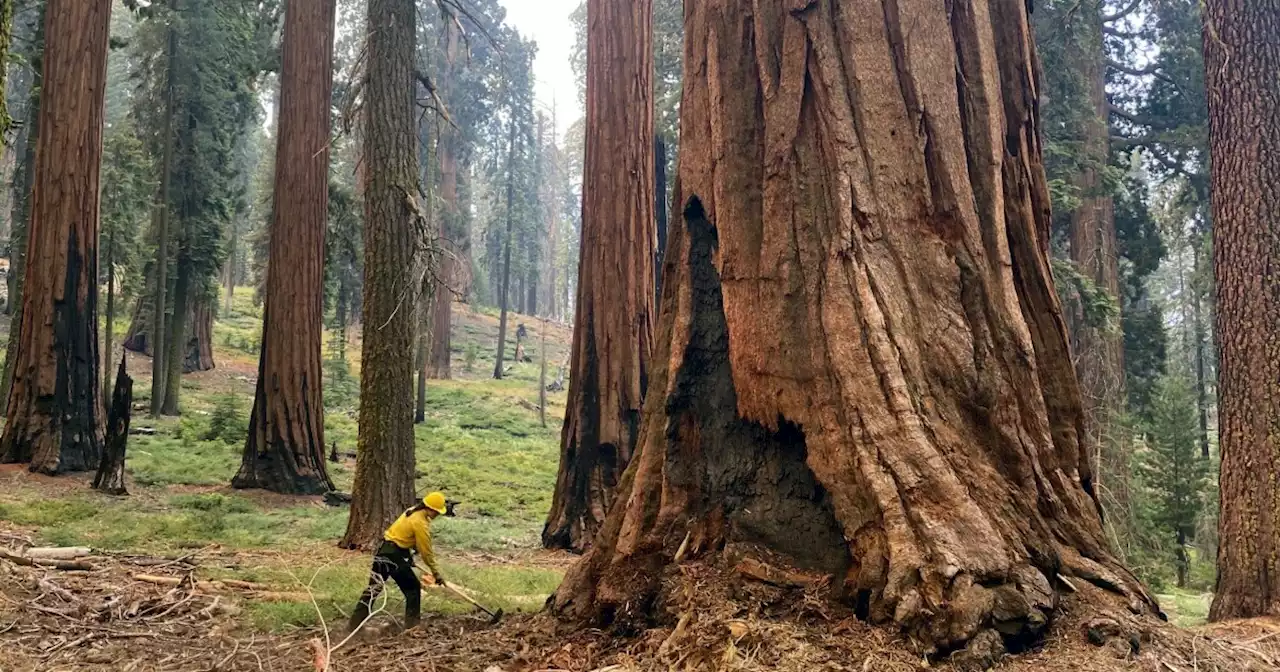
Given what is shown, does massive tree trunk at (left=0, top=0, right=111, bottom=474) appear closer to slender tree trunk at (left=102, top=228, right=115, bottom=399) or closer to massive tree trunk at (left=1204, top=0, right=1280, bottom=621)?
slender tree trunk at (left=102, top=228, right=115, bottom=399)

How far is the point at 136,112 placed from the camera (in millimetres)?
20625

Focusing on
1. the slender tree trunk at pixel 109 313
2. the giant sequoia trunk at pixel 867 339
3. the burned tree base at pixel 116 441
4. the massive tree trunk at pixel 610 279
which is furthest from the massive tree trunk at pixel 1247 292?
the slender tree trunk at pixel 109 313

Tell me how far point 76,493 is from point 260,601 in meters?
6.03

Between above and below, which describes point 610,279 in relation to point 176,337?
above

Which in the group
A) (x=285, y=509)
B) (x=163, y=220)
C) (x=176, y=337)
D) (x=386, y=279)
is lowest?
(x=285, y=509)

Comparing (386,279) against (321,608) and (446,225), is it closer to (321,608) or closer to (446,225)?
(321,608)

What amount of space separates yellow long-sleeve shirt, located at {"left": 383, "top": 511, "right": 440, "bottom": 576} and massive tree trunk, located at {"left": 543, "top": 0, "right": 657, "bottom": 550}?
4380 millimetres

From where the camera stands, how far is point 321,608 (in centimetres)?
590

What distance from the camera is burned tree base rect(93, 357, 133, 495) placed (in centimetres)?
1062

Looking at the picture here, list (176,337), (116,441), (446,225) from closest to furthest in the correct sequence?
(116,441), (176,337), (446,225)

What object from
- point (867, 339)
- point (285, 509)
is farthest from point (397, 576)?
point (285, 509)

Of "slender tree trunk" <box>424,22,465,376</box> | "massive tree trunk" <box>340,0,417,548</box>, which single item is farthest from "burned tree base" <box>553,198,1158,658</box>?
"slender tree trunk" <box>424,22,465,376</box>

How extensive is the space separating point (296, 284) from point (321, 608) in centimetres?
791

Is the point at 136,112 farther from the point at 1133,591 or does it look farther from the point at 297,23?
the point at 1133,591
